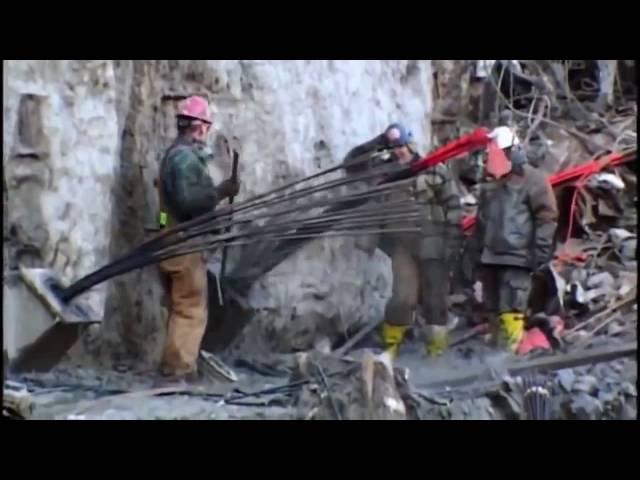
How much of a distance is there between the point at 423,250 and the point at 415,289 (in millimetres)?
150

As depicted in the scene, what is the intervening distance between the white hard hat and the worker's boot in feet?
2.35

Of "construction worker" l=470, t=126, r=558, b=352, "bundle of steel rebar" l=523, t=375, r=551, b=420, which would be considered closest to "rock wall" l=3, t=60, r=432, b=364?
"construction worker" l=470, t=126, r=558, b=352

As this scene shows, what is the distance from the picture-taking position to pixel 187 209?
300 inches

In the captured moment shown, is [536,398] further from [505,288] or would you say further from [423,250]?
[423,250]

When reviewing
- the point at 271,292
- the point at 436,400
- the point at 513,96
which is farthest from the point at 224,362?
the point at 513,96

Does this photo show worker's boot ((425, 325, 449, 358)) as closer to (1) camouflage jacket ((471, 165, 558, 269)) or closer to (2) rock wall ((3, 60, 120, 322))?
(1) camouflage jacket ((471, 165, 558, 269))

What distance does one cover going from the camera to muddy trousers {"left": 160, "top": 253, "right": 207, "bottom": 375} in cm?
765

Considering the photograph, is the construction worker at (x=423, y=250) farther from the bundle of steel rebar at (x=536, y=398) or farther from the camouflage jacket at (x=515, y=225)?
the bundle of steel rebar at (x=536, y=398)

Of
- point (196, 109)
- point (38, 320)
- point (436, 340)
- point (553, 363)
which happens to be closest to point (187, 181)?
point (196, 109)

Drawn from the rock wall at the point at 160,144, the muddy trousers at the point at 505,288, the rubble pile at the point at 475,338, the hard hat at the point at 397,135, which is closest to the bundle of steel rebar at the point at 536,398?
the rubble pile at the point at 475,338

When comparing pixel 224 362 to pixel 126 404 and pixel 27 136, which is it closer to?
pixel 126 404

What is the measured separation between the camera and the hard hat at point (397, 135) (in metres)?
7.61

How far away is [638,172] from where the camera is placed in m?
7.62

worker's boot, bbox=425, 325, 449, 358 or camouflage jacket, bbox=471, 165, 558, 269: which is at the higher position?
camouflage jacket, bbox=471, 165, 558, 269
